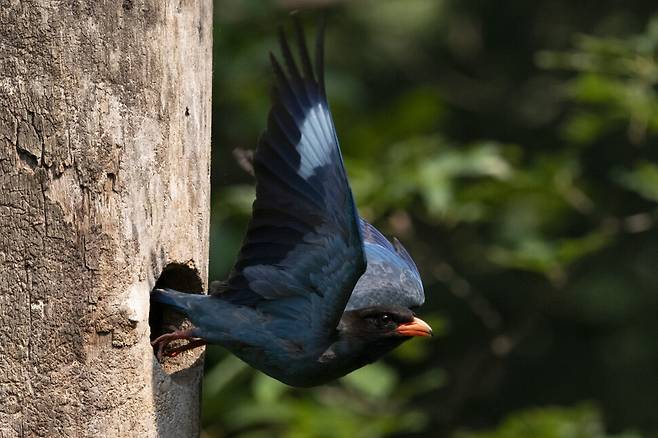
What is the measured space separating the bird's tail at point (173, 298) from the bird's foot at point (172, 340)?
78mm

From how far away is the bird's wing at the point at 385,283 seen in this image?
4.08m

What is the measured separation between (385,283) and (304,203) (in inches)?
27.9

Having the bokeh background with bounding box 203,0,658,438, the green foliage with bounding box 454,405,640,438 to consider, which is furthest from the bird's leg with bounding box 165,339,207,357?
the green foliage with bounding box 454,405,640,438

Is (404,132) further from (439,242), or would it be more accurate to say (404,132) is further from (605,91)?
(605,91)

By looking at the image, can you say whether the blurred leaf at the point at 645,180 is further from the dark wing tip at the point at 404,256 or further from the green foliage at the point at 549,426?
the dark wing tip at the point at 404,256

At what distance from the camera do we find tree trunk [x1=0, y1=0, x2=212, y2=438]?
3.36 m

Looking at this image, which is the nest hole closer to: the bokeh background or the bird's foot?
the bird's foot

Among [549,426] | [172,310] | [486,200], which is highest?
[172,310]

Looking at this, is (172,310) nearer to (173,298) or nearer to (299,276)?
(173,298)

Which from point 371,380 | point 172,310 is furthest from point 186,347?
point 371,380

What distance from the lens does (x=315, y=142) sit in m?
3.60

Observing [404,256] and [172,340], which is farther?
[404,256]

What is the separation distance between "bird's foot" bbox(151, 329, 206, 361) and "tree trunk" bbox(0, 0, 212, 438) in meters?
0.18

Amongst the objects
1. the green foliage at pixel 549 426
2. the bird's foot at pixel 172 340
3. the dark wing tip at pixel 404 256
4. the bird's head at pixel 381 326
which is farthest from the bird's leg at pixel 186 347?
the green foliage at pixel 549 426
